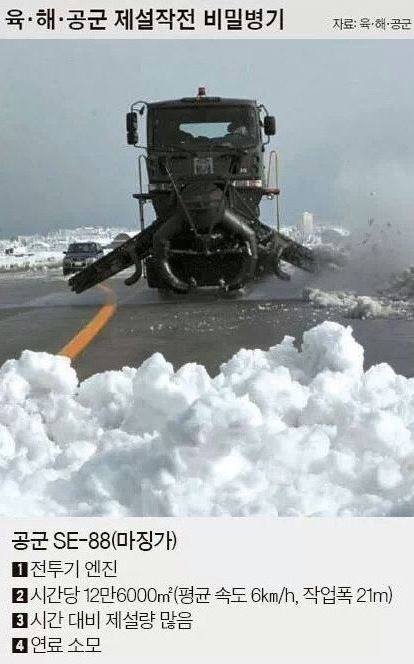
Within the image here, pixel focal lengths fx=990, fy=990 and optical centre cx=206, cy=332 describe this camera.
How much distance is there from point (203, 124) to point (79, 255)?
8002mm

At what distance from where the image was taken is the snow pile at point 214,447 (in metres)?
3.25

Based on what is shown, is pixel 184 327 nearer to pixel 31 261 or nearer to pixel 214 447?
pixel 214 447

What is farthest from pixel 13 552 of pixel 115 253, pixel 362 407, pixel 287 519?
pixel 115 253

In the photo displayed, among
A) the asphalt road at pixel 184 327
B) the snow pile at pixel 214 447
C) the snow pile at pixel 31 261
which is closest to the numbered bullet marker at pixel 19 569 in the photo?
the snow pile at pixel 214 447

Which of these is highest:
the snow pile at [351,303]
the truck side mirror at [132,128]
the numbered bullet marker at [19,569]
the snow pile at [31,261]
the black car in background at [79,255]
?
the truck side mirror at [132,128]

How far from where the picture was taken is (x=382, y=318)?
9086 mm

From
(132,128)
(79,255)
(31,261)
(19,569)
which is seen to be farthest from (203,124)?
(31,261)

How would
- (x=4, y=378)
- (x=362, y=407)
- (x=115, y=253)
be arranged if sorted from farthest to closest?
(x=115, y=253) < (x=4, y=378) < (x=362, y=407)

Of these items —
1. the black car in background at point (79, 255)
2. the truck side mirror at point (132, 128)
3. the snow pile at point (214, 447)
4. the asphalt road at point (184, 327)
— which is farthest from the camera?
the black car in background at point (79, 255)

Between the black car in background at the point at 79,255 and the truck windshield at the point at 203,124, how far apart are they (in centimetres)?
428

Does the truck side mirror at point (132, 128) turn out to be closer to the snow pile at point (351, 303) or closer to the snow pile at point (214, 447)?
the snow pile at point (351, 303)

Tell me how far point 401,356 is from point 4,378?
3.17m

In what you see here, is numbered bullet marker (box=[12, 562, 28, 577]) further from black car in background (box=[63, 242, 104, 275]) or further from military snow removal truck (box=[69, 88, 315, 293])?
black car in background (box=[63, 242, 104, 275])

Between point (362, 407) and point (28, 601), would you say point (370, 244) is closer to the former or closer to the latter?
point (362, 407)
